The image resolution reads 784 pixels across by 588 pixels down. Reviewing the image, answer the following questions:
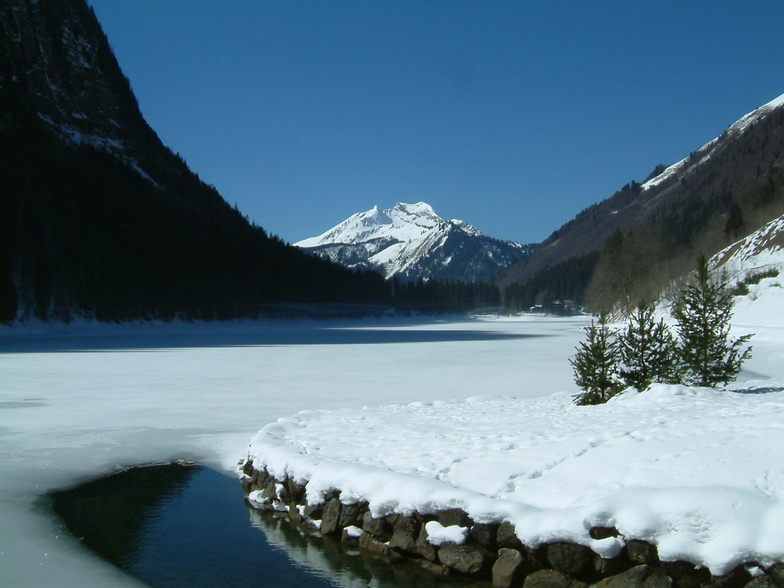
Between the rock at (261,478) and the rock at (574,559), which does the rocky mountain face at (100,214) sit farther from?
the rock at (574,559)

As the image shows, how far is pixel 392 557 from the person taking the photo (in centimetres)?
805

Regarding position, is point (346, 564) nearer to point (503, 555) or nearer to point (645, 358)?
point (503, 555)

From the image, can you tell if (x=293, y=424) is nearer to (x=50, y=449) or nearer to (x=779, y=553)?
(x=50, y=449)

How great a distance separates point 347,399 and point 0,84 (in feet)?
397

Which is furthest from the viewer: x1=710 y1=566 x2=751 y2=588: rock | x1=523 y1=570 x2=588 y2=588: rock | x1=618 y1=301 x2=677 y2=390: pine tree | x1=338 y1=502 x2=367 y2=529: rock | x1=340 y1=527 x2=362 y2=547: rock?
x1=618 y1=301 x2=677 y2=390: pine tree

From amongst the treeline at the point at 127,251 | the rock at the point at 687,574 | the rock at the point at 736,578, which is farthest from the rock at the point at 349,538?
the treeline at the point at 127,251

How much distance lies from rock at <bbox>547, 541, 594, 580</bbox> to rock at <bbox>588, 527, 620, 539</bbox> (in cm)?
15

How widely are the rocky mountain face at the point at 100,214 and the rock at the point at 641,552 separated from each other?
7000 cm

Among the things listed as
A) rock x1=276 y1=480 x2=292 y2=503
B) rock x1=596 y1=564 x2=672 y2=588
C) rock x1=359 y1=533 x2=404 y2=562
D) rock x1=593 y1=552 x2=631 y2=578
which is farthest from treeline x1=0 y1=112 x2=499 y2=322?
rock x1=596 y1=564 x2=672 y2=588

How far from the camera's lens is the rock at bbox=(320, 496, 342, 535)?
8.78m

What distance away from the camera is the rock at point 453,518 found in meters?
7.54

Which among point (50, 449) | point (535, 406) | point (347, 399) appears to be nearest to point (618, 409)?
point (535, 406)

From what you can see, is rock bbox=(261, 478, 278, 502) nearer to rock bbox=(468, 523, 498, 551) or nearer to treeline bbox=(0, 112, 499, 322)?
rock bbox=(468, 523, 498, 551)

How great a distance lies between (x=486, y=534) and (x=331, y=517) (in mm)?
2387
